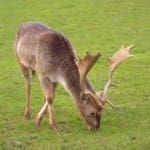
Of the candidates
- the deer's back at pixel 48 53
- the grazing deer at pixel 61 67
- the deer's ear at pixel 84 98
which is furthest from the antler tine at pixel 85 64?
the deer's back at pixel 48 53

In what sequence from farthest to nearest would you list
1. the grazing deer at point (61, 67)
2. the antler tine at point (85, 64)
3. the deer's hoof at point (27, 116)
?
the deer's hoof at point (27, 116)
the grazing deer at point (61, 67)
the antler tine at point (85, 64)

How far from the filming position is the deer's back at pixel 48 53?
10.4 metres

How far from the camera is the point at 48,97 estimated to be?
1054 cm

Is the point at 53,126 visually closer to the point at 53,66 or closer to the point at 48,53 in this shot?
the point at 53,66

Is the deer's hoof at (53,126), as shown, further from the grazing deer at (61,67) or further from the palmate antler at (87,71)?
the palmate antler at (87,71)

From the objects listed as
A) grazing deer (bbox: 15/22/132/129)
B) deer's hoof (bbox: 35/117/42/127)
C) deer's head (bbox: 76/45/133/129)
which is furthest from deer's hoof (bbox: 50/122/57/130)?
deer's head (bbox: 76/45/133/129)

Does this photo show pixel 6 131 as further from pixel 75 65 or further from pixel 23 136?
pixel 75 65

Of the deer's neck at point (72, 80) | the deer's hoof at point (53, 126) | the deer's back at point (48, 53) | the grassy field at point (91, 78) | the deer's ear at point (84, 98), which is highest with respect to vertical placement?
the deer's back at point (48, 53)

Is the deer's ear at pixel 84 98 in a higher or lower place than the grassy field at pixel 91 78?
higher

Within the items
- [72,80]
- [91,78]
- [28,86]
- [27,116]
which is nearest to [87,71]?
[72,80]

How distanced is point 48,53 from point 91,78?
420 centimetres

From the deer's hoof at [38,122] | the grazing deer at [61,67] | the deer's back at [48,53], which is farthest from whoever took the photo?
the deer's hoof at [38,122]

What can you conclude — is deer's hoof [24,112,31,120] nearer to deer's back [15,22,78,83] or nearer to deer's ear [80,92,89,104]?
deer's back [15,22,78,83]

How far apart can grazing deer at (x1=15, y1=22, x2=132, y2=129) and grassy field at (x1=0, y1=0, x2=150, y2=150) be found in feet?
1.25
